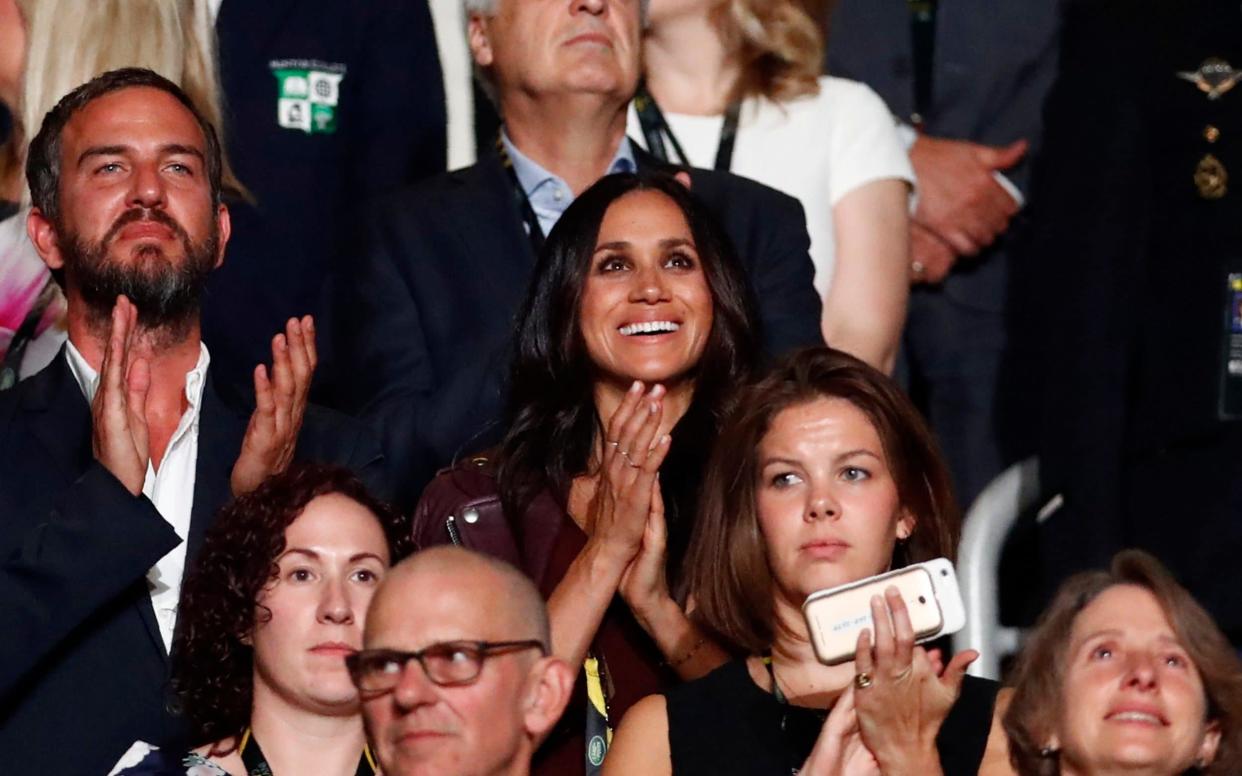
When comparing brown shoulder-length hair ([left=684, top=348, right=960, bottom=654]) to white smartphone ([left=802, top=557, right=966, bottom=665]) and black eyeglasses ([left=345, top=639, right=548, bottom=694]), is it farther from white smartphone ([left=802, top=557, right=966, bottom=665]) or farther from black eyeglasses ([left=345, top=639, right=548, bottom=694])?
black eyeglasses ([left=345, top=639, right=548, bottom=694])

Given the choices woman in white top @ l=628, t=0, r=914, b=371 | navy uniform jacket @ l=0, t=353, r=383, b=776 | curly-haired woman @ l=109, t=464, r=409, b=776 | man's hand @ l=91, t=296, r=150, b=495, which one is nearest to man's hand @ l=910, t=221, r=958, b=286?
woman in white top @ l=628, t=0, r=914, b=371

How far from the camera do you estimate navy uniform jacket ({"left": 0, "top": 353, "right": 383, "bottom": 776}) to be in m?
4.32

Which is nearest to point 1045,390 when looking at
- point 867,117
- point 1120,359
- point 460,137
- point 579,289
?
point 1120,359

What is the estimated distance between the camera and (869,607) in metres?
4.05

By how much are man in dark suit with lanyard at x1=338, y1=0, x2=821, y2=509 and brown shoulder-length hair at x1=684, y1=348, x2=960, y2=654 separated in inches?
24.2

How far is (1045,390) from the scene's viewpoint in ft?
18.1

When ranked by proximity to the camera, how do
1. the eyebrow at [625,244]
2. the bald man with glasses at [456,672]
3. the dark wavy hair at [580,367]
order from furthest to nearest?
the eyebrow at [625,244] < the dark wavy hair at [580,367] < the bald man with glasses at [456,672]

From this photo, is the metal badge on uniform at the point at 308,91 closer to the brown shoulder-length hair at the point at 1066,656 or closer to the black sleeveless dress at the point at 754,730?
the black sleeveless dress at the point at 754,730

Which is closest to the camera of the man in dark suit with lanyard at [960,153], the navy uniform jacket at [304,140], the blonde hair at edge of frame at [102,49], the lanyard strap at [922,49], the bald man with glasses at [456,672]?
the bald man with glasses at [456,672]

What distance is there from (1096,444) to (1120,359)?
193 millimetres

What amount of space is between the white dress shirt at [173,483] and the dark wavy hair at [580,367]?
0.54 meters

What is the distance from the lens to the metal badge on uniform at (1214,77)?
541cm

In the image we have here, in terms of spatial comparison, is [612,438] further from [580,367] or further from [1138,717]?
[1138,717]

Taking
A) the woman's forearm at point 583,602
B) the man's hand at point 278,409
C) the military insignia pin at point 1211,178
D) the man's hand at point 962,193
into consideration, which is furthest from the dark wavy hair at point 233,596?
the man's hand at point 962,193
